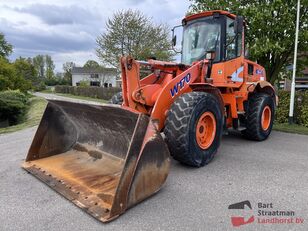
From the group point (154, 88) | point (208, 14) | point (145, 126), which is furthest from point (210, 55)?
point (145, 126)

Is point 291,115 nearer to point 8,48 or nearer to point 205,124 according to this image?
point 205,124

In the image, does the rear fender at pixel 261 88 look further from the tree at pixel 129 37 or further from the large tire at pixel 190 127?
the tree at pixel 129 37

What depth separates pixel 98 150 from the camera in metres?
4.61

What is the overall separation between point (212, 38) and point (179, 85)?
1.54 m

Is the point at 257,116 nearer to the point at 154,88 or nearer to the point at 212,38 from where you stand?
the point at 212,38

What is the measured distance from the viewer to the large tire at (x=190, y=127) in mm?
4020

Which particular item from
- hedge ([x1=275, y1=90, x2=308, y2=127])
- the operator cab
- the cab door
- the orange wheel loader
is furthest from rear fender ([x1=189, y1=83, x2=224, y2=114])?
hedge ([x1=275, y1=90, x2=308, y2=127])

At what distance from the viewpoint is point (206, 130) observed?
464 centimetres

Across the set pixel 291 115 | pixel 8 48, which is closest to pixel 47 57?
pixel 8 48

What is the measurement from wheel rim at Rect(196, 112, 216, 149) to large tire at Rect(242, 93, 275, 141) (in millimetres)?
1992

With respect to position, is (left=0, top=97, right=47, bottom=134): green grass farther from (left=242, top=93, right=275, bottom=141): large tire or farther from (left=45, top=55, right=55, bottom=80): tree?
(left=45, top=55, right=55, bottom=80): tree

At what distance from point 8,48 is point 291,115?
42.2 meters

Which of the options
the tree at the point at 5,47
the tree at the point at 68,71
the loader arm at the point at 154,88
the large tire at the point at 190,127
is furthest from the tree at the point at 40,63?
the large tire at the point at 190,127

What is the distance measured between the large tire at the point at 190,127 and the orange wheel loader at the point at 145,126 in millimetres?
15
